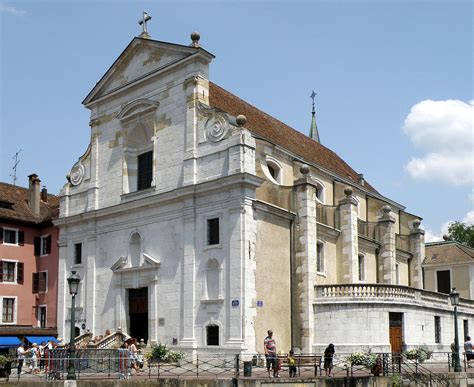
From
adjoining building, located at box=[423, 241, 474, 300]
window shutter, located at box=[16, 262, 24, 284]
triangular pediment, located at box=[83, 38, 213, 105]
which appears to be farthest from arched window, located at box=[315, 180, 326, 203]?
window shutter, located at box=[16, 262, 24, 284]

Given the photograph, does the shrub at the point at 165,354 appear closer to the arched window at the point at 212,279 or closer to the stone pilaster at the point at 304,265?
the arched window at the point at 212,279

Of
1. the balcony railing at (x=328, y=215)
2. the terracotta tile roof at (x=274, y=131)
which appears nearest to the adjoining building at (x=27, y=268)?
the terracotta tile roof at (x=274, y=131)

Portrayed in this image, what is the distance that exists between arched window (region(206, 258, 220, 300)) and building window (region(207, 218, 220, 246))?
0.94m

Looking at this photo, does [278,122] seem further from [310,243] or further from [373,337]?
[373,337]

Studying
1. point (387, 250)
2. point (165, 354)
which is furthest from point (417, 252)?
point (165, 354)

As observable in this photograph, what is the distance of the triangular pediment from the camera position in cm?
3688

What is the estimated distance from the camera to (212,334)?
1281 inches

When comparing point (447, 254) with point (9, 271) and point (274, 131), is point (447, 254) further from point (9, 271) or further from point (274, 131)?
point (9, 271)

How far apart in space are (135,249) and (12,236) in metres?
11.8

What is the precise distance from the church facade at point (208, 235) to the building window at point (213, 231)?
0.22 ft

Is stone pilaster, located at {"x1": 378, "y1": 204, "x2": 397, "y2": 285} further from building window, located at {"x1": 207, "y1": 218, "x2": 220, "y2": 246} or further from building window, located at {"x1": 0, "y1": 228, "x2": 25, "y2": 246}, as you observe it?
building window, located at {"x1": 0, "y1": 228, "x2": 25, "y2": 246}

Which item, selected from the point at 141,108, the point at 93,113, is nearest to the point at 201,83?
the point at 141,108

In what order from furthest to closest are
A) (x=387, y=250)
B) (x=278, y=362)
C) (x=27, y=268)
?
(x=27, y=268) < (x=387, y=250) < (x=278, y=362)

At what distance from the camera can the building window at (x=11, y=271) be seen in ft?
143
